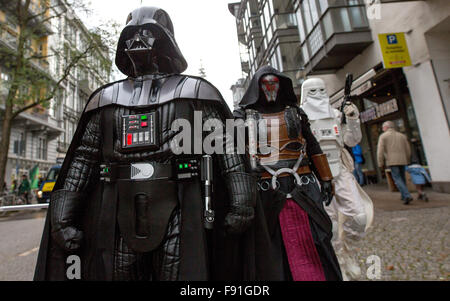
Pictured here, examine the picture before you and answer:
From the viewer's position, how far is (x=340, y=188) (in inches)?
108

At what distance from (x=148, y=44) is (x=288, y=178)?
1397 mm

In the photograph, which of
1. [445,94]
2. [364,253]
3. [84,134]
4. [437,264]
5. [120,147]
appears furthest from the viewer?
[445,94]

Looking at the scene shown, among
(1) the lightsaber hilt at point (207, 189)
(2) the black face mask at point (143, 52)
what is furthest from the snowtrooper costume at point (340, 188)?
(2) the black face mask at point (143, 52)

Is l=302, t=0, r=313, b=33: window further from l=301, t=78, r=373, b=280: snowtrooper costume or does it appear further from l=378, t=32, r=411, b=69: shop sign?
l=301, t=78, r=373, b=280: snowtrooper costume

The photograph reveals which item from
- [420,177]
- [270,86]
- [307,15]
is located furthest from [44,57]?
[420,177]

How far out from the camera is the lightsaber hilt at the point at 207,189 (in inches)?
52.7

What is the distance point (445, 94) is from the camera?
261 inches

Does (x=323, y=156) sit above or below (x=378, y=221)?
above

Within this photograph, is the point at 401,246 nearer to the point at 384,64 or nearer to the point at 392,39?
the point at 384,64

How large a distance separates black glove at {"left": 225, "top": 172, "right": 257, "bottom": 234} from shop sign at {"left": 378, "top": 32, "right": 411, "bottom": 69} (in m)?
7.41

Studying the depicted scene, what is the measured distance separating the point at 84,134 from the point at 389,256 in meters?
3.27

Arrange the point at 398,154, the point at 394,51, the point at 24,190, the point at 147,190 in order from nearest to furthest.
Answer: the point at 147,190 < the point at 398,154 < the point at 394,51 < the point at 24,190
